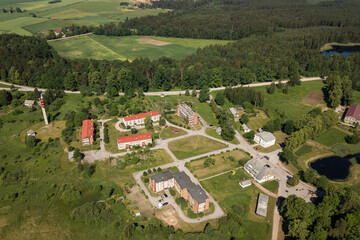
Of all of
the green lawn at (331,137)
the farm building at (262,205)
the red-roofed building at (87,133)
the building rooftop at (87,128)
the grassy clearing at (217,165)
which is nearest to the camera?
the farm building at (262,205)

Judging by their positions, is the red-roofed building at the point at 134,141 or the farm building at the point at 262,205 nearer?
the farm building at the point at 262,205

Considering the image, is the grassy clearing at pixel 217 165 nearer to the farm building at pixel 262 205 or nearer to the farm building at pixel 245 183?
the farm building at pixel 245 183

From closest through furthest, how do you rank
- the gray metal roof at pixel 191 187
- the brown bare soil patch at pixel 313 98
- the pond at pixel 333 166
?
the gray metal roof at pixel 191 187 → the pond at pixel 333 166 → the brown bare soil patch at pixel 313 98

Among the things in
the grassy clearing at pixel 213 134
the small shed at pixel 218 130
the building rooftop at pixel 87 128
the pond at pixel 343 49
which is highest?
the pond at pixel 343 49

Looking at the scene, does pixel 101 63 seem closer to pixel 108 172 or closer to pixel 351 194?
pixel 108 172

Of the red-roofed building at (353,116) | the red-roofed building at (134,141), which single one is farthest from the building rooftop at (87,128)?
the red-roofed building at (353,116)

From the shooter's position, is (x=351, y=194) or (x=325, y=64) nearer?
(x=351, y=194)

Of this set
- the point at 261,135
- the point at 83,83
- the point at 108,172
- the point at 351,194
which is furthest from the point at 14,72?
the point at 351,194

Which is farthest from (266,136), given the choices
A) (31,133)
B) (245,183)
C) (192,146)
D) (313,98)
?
(31,133)
